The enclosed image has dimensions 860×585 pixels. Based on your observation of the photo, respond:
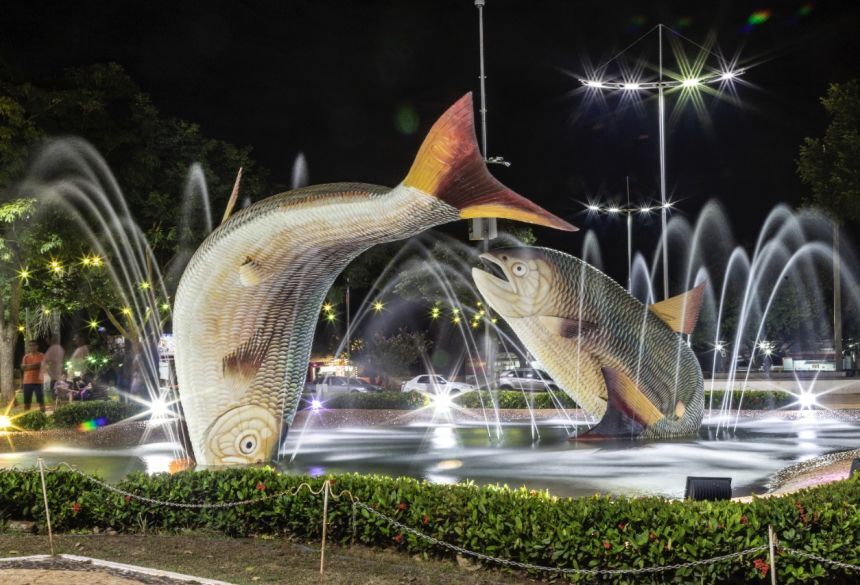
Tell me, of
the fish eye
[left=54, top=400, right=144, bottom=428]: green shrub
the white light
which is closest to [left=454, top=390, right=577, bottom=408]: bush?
the white light

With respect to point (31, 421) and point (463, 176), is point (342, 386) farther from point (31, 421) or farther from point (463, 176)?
point (463, 176)

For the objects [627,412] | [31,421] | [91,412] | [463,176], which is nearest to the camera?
[463,176]

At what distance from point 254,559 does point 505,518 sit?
7.28ft

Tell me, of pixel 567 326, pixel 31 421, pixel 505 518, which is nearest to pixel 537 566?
pixel 505 518

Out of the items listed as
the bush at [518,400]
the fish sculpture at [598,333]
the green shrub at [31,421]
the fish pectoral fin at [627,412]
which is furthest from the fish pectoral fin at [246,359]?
the bush at [518,400]

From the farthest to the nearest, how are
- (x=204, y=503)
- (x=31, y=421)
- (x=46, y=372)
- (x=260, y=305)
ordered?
1. (x=46, y=372)
2. (x=31, y=421)
3. (x=260, y=305)
4. (x=204, y=503)

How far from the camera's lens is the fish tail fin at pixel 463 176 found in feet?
27.9

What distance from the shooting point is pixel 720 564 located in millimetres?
6715

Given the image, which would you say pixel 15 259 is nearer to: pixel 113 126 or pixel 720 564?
pixel 113 126

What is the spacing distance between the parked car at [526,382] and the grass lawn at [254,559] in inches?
1029

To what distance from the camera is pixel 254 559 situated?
7922 mm

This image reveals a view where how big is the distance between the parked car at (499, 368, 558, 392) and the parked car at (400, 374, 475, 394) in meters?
1.86

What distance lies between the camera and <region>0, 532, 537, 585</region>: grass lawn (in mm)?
7273

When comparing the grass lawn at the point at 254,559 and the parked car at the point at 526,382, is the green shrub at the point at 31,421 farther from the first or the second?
the parked car at the point at 526,382
